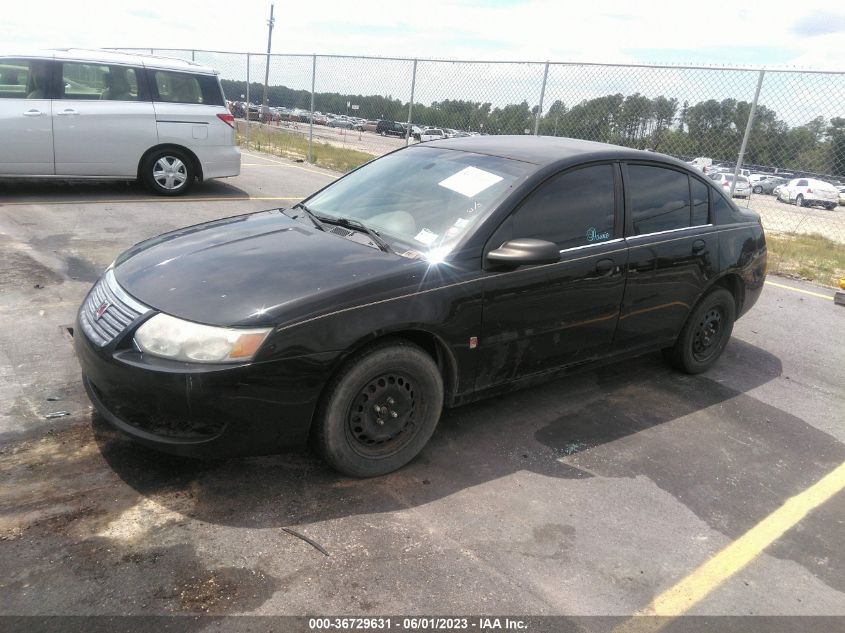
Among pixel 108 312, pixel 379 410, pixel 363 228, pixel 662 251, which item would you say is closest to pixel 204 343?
pixel 108 312

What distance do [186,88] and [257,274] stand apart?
7.44 meters

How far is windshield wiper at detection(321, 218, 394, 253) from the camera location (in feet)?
11.4

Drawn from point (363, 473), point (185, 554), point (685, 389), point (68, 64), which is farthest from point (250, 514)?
point (68, 64)

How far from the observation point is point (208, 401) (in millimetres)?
2762

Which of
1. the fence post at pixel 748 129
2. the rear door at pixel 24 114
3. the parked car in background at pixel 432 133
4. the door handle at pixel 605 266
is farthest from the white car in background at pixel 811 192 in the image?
the rear door at pixel 24 114

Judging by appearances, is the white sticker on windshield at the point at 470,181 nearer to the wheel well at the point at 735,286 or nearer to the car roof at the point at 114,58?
the wheel well at the point at 735,286

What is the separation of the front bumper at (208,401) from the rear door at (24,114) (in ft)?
22.6

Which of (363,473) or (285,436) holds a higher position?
(285,436)

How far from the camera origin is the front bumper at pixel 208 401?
276 centimetres

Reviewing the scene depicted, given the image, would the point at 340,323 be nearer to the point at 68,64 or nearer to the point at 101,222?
the point at 101,222

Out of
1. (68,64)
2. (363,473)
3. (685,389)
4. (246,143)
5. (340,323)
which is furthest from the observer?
(246,143)

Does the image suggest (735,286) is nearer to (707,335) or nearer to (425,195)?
(707,335)

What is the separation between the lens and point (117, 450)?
129 inches

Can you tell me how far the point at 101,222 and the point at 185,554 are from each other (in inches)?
251
